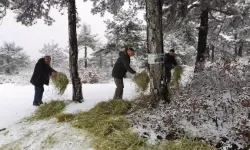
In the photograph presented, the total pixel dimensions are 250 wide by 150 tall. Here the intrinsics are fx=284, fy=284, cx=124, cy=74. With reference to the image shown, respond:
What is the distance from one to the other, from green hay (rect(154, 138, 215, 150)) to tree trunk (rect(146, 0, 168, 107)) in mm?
1703

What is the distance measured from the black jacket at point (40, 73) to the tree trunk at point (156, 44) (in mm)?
3823

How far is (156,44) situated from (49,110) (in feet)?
10.7

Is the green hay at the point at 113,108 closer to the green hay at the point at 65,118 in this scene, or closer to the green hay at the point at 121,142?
the green hay at the point at 65,118

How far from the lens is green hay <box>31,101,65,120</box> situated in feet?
23.5

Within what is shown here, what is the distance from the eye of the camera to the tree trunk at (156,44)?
6174mm

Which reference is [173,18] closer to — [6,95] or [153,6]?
[153,6]

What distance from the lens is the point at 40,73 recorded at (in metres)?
8.80

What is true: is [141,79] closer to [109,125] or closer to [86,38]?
[109,125]

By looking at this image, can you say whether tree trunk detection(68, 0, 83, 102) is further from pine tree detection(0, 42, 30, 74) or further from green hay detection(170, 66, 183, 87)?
pine tree detection(0, 42, 30, 74)

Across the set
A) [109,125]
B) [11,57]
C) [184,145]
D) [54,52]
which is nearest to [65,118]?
[109,125]

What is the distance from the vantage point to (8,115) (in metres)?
8.28

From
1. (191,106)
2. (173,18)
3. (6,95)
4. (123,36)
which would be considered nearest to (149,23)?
(191,106)

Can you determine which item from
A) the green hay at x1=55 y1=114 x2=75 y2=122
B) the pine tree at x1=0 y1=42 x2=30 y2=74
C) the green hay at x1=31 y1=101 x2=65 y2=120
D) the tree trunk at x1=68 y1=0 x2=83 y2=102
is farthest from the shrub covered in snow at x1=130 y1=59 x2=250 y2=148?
the pine tree at x1=0 y1=42 x2=30 y2=74

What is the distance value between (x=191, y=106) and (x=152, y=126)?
830mm
